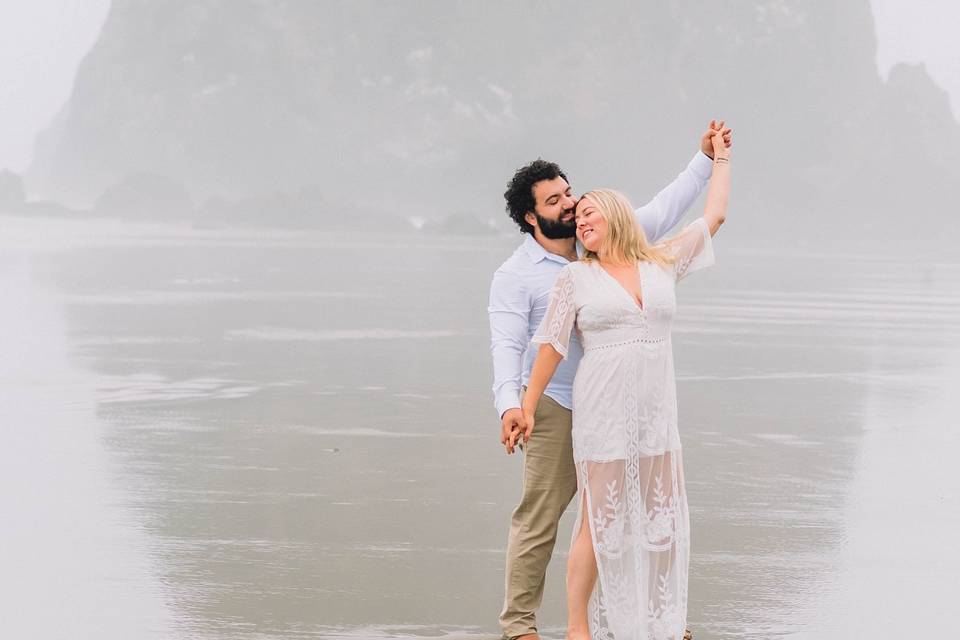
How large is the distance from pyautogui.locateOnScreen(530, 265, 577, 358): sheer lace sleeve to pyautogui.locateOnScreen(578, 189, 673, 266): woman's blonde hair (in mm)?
116

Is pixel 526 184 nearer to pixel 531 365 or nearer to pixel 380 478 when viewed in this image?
pixel 531 365

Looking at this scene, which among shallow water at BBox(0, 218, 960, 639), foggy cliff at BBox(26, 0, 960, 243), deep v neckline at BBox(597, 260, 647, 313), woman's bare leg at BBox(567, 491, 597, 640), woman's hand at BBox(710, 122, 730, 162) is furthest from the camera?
foggy cliff at BBox(26, 0, 960, 243)

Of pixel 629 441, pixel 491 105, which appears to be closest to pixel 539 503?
pixel 629 441

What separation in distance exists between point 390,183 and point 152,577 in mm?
130445

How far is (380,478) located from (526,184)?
3.32m

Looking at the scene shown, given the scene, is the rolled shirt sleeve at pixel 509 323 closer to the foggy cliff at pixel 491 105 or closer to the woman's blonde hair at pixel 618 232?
the woman's blonde hair at pixel 618 232

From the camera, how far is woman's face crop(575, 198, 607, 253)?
4.13 m

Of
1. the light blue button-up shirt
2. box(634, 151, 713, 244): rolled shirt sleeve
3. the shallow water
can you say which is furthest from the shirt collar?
the shallow water

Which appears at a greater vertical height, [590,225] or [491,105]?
[491,105]

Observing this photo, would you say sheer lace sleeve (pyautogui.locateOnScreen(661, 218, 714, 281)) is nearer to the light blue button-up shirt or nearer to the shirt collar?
the light blue button-up shirt

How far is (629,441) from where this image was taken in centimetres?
412

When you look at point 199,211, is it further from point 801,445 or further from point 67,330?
point 801,445

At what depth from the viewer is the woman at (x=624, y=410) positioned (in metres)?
4.11

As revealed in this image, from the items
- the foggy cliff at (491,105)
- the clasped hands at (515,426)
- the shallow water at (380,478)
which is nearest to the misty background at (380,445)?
the shallow water at (380,478)
